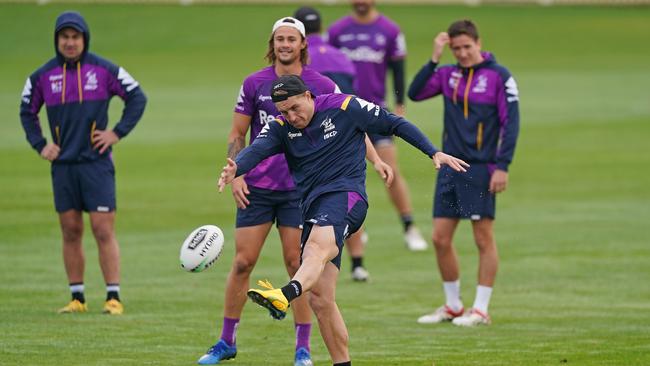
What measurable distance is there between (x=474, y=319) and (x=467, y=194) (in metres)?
1.11

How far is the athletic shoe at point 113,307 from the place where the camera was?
12.7 m

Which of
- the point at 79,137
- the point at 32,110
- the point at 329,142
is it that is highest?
the point at 329,142

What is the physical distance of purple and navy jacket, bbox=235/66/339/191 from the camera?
1054cm

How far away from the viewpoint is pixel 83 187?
12766mm

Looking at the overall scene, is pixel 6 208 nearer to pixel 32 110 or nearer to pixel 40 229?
pixel 40 229

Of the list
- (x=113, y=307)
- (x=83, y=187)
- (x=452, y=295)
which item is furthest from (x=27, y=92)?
(x=452, y=295)

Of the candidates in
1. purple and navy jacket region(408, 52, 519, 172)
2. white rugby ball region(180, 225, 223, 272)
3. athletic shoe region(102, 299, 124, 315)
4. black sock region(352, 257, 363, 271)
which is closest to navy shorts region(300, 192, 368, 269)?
white rugby ball region(180, 225, 223, 272)

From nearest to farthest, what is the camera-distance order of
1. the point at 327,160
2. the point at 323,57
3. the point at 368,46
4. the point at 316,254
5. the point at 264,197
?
the point at 316,254
the point at 327,160
the point at 264,197
the point at 323,57
the point at 368,46

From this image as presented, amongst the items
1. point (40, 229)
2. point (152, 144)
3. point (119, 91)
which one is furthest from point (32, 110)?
point (152, 144)

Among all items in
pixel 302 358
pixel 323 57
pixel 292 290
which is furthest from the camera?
pixel 323 57

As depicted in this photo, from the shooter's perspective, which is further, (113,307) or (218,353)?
(113,307)

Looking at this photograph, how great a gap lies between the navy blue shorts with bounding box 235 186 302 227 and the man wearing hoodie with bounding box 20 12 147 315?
2560mm

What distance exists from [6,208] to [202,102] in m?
14.9

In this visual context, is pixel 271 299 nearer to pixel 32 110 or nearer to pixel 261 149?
pixel 261 149
